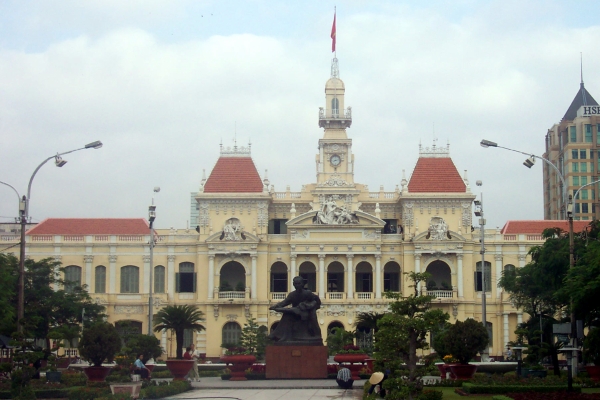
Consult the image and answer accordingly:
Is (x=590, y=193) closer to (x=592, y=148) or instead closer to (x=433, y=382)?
(x=592, y=148)

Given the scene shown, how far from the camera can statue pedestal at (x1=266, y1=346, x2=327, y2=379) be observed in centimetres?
3781

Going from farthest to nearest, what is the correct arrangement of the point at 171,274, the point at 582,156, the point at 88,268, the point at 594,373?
1. the point at 582,156
2. the point at 171,274
3. the point at 88,268
4. the point at 594,373

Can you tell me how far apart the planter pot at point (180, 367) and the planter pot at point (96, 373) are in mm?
4328

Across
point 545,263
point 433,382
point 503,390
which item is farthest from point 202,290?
point 503,390

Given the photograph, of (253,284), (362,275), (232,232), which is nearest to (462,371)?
(253,284)

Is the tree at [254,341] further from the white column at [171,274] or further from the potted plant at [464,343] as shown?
the potted plant at [464,343]

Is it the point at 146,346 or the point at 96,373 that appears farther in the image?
the point at 146,346

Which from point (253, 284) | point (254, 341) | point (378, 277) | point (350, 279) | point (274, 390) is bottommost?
point (274, 390)

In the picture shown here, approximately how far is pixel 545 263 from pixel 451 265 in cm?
2564

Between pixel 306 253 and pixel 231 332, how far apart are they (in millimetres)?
8352

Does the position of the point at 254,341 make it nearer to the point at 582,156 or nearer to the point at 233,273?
the point at 233,273

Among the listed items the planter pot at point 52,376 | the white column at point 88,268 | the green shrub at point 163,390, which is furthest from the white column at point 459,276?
the planter pot at point 52,376

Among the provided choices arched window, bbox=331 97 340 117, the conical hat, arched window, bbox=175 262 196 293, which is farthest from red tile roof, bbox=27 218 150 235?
the conical hat

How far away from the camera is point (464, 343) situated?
37.1 meters
